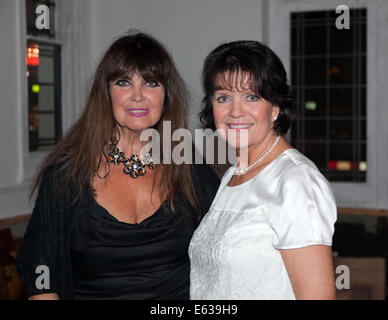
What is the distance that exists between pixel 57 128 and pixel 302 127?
84.5 inches

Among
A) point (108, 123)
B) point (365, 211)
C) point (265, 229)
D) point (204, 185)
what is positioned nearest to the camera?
point (265, 229)

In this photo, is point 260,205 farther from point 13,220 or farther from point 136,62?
point 13,220

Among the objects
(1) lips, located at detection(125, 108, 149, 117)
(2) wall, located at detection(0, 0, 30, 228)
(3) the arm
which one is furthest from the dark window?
(3) the arm

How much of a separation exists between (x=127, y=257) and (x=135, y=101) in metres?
0.54

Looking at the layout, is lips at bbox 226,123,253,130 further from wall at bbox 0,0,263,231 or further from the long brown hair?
wall at bbox 0,0,263,231

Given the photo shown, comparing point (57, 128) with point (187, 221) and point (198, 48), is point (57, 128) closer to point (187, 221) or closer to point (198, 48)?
point (198, 48)

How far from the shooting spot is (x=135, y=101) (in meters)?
1.79

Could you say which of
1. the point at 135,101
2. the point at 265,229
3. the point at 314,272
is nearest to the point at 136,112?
the point at 135,101

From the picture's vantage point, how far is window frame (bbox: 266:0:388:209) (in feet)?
13.9

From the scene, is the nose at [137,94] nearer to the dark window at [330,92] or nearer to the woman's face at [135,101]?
the woman's face at [135,101]

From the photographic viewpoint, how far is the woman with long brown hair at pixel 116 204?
1730 mm

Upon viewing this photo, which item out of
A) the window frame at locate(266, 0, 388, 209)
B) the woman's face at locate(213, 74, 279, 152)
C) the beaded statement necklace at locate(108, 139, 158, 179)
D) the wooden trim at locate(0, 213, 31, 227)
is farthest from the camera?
the window frame at locate(266, 0, 388, 209)
